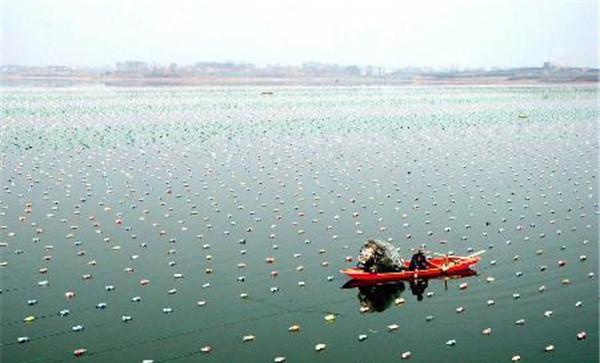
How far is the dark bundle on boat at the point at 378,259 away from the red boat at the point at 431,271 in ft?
0.77

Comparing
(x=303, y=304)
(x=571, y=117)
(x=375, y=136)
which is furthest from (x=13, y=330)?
(x=571, y=117)

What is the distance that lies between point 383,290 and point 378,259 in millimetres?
1190

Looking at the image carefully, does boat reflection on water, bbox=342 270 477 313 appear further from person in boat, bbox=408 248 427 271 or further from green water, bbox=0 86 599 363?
person in boat, bbox=408 248 427 271

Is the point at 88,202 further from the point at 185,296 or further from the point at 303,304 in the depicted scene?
the point at 303,304

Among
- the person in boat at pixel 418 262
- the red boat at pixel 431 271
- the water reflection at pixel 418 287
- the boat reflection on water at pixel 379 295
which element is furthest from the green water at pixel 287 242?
the person in boat at pixel 418 262

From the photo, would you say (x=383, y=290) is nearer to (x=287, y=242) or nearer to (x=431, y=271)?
(x=431, y=271)

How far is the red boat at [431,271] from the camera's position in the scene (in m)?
29.6

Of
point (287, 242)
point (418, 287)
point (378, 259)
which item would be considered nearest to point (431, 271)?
point (418, 287)

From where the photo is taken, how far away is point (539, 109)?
4754 inches

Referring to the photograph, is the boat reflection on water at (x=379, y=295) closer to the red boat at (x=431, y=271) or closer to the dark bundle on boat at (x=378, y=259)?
the red boat at (x=431, y=271)

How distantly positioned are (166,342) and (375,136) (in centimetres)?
5483

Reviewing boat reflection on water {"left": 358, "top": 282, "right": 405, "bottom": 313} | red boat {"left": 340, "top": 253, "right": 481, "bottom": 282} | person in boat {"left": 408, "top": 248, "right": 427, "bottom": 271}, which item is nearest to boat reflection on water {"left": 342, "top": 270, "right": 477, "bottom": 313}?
boat reflection on water {"left": 358, "top": 282, "right": 405, "bottom": 313}

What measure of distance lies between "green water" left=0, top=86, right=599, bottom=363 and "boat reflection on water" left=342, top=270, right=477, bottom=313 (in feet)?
0.75

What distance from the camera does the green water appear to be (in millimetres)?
24766
